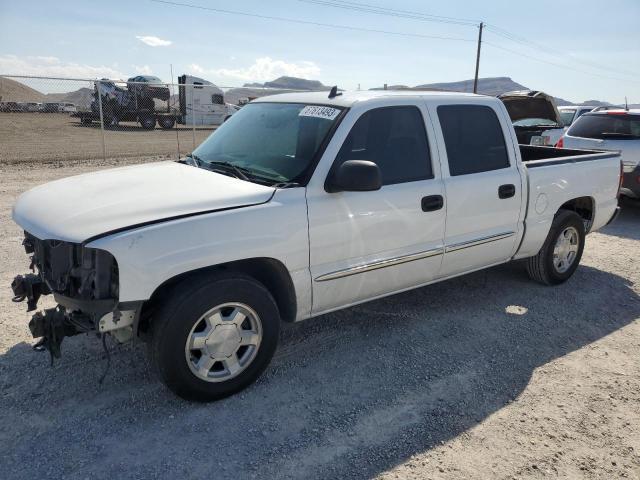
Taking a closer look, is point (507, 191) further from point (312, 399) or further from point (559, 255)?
point (312, 399)

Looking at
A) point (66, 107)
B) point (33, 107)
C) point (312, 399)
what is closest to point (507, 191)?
point (312, 399)

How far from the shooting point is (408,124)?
3900 millimetres

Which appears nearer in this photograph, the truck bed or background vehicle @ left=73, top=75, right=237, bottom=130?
the truck bed

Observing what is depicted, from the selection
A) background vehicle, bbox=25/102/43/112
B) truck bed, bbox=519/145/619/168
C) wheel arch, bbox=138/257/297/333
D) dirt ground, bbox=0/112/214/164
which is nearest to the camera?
wheel arch, bbox=138/257/297/333

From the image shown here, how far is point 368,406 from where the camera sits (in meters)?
3.22

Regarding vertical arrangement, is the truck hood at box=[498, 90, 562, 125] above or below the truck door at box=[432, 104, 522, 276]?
above

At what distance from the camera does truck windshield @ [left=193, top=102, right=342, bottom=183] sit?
3.50m

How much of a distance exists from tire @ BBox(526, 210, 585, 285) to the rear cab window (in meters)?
4.18

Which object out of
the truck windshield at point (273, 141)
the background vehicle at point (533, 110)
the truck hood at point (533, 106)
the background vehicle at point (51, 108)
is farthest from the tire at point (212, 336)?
the background vehicle at point (51, 108)

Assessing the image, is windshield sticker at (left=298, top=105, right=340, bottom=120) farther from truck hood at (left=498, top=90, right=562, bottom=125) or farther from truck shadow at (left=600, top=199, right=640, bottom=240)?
truck hood at (left=498, top=90, right=562, bottom=125)

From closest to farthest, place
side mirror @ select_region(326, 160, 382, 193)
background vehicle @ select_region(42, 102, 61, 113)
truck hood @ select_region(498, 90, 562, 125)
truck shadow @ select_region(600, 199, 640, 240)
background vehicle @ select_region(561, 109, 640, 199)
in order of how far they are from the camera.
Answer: side mirror @ select_region(326, 160, 382, 193) < truck shadow @ select_region(600, 199, 640, 240) < background vehicle @ select_region(561, 109, 640, 199) < truck hood @ select_region(498, 90, 562, 125) < background vehicle @ select_region(42, 102, 61, 113)

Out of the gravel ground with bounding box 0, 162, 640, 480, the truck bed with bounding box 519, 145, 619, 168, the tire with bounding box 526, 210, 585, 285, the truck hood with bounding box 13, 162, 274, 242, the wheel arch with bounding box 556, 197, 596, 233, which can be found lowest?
the gravel ground with bounding box 0, 162, 640, 480

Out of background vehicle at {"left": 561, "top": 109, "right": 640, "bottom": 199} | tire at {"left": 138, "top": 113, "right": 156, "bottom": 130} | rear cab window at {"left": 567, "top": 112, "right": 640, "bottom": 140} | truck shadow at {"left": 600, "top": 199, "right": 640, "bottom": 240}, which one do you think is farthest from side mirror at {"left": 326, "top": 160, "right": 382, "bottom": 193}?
tire at {"left": 138, "top": 113, "right": 156, "bottom": 130}

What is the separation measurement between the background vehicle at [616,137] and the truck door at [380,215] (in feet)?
18.5
